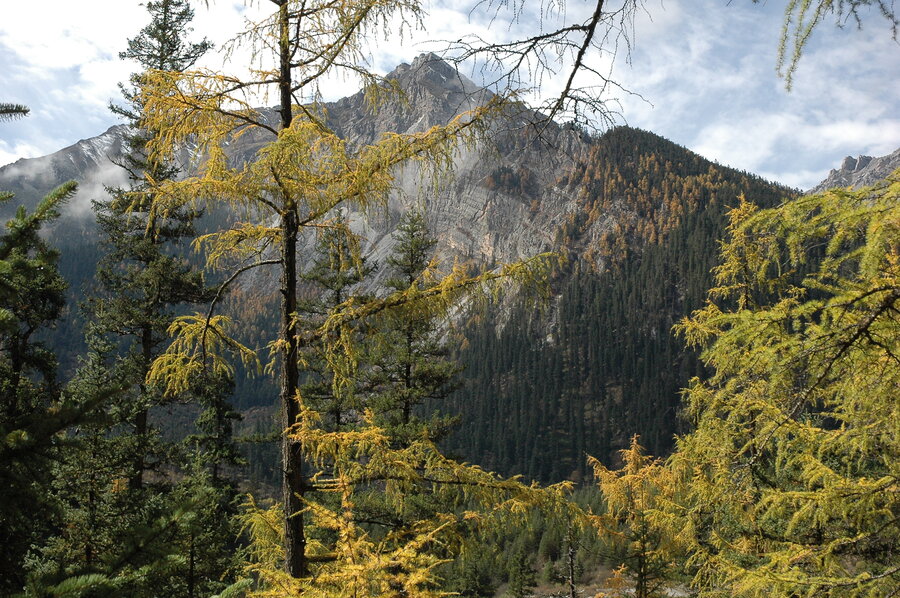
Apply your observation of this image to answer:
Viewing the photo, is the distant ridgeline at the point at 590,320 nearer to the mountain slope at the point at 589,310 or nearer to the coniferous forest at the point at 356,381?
the mountain slope at the point at 589,310

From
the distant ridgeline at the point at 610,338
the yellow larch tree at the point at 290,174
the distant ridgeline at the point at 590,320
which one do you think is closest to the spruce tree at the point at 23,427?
the yellow larch tree at the point at 290,174

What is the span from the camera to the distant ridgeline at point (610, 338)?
384ft

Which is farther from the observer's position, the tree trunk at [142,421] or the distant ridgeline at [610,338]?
the distant ridgeline at [610,338]

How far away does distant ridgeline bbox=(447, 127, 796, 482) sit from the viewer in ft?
384

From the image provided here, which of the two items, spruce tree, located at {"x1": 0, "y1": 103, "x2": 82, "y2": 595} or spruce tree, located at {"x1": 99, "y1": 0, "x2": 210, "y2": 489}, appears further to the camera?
spruce tree, located at {"x1": 99, "y1": 0, "x2": 210, "y2": 489}

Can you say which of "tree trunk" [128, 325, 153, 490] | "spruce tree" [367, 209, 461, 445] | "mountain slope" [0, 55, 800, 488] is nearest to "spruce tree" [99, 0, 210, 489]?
"tree trunk" [128, 325, 153, 490]

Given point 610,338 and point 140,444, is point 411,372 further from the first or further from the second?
point 610,338

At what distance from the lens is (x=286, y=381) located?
454 cm

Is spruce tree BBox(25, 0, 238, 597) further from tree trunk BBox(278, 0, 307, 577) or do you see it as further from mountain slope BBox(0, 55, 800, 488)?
mountain slope BBox(0, 55, 800, 488)

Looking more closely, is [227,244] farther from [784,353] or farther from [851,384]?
[851,384]

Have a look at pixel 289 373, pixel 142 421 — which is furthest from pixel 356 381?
pixel 142 421

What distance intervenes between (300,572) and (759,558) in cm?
494

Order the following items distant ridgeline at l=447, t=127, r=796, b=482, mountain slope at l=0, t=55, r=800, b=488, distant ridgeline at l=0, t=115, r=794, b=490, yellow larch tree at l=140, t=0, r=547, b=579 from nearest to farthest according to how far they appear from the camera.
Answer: yellow larch tree at l=140, t=0, r=547, b=579 → distant ridgeline at l=447, t=127, r=796, b=482 → distant ridgeline at l=0, t=115, r=794, b=490 → mountain slope at l=0, t=55, r=800, b=488

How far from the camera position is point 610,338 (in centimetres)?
13800
